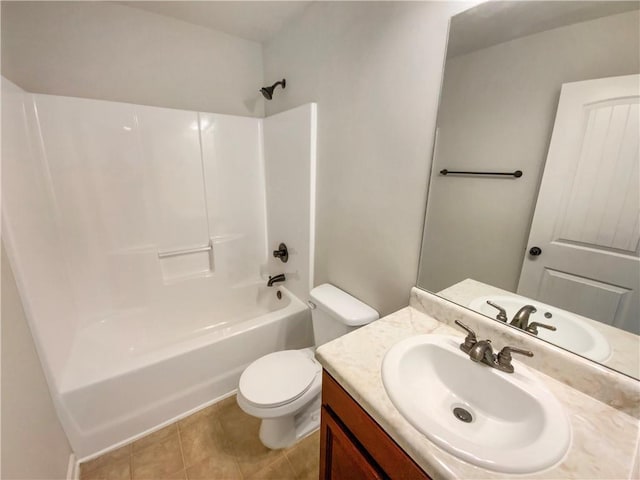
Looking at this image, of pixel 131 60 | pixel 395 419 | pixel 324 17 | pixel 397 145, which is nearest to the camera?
pixel 395 419

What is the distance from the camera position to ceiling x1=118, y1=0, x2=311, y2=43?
153 cm

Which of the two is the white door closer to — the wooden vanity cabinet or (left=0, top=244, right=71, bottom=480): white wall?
the wooden vanity cabinet

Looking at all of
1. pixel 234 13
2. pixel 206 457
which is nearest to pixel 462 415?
pixel 206 457

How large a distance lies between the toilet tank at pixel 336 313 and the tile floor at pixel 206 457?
60 centimetres

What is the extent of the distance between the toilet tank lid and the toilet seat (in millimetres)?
336

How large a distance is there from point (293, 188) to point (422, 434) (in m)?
1.54

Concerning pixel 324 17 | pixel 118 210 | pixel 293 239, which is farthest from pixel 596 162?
pixel 118 210

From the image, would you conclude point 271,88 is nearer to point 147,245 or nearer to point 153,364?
point 147,245

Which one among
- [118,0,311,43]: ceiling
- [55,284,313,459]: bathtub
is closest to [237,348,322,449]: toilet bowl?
[55,284,313,459]: bathtub

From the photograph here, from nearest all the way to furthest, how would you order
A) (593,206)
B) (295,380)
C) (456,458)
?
(456,458), (593,206), (295,380)

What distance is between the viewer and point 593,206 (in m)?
0.69

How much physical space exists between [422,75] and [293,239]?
4.21 feet

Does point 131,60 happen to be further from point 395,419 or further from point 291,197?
point 395,419

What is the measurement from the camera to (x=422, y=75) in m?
0.96
